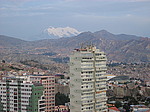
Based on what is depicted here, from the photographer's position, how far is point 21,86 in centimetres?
5928

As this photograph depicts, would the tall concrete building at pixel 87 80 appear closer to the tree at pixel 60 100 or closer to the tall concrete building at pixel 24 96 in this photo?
the tall concrete building at pixel 24 96

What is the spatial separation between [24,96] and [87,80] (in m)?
12.2

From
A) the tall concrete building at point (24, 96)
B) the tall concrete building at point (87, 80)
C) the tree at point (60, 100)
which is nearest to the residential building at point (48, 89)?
the tall concrete building at point (24, 96)

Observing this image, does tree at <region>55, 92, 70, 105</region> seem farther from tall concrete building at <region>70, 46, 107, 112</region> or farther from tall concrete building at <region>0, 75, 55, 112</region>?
tall concrete building at <region>70, 46, 107, 112</region>

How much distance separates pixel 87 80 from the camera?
5109 cm

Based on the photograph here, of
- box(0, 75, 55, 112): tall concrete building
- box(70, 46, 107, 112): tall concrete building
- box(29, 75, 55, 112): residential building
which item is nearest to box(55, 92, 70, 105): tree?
box(29, 75, 55, 112): residential building

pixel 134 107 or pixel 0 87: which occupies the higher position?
pixel 0 87

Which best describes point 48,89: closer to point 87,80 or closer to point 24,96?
point 24,96

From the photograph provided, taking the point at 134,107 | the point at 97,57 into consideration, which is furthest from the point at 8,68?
the point at 97,57

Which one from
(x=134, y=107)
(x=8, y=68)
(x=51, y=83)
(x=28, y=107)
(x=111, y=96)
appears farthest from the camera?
(x=8, y=68)

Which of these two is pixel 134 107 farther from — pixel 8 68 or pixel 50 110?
pixel 8 68

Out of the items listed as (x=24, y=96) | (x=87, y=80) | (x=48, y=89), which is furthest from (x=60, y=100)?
(x=87, y=80)

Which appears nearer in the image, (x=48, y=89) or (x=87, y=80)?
(x=87, y=80)

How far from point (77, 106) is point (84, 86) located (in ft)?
8.56
